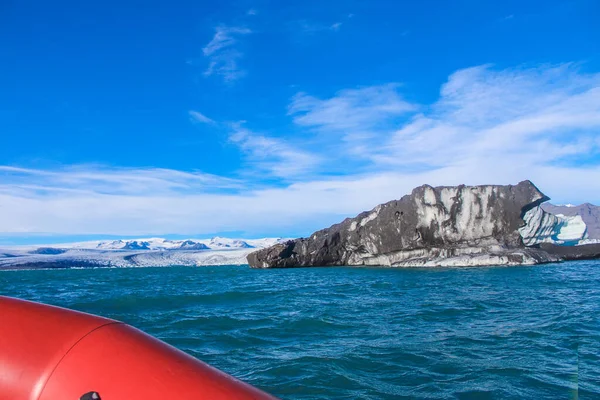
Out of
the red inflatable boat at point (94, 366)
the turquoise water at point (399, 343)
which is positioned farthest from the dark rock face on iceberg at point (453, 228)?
the red inflatable boat at point (94, 366)

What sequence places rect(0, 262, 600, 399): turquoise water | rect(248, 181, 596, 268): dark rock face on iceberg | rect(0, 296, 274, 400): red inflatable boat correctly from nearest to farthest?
1. rect(0, 296, 274, 400): red inflatable boat
2. rect(0, 262, 600, 399): turquoise water
3. rect(248, 181, 596, 268): dark rock face on iceberg

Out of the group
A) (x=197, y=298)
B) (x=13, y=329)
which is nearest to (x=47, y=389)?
(x=13, y=329)

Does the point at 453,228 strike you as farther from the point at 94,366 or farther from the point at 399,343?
the point at 94,366

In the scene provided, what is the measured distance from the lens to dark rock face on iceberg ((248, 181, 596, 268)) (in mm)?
43531

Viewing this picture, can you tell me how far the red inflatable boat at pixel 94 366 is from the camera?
1.96 metres

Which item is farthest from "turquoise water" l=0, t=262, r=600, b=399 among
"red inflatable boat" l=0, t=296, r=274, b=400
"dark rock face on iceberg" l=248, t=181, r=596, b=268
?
"dark rock face on iceberg" l=248, t=181, r=596, b=268

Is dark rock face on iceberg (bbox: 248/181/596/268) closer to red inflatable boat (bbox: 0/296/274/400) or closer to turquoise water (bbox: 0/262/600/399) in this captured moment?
turquoise water (bbox: 0/262/600/399)

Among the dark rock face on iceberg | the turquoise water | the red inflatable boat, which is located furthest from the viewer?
the dark rock face on iceberg

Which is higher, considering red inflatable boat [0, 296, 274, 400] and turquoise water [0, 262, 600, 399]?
red inflatable boat [0, 296, 274, 400]

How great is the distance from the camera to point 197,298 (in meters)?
17.1

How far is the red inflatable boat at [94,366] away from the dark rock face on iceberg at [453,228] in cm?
4397

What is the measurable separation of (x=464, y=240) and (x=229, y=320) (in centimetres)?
4111

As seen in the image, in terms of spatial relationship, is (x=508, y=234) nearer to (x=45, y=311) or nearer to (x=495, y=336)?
(x=495, y=336)

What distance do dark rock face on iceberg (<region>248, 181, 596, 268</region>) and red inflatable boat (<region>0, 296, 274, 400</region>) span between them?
44.0 meters
